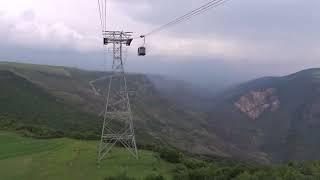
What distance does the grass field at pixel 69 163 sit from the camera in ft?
216

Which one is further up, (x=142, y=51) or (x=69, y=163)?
(x=142, y=51)

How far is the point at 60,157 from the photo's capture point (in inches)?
3068

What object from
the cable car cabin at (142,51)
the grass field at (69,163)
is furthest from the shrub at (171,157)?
the cable car cabin at (142,51)

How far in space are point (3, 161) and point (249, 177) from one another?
1547 inches

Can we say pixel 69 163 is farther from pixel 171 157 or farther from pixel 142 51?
pixel 142 51

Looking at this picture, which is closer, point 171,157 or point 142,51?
point 142,51

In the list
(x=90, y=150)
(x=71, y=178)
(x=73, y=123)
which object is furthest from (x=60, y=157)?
(x=73, y=123)

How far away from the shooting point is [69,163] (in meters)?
72.2

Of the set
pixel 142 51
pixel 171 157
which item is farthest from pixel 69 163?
pixel 142 51

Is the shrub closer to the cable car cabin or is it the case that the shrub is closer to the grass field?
the grass field

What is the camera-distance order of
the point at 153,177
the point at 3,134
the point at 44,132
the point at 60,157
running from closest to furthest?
the point at 153,177
the point at 60,157
the point at 3,134
the point at 44,132

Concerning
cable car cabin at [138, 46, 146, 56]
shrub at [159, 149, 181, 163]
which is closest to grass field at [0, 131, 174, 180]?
shrub at [159, 149, 181, 163]

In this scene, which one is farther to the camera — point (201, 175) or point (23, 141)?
point (23, 141)

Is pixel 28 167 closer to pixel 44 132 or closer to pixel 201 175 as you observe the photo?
pixel 201 175
